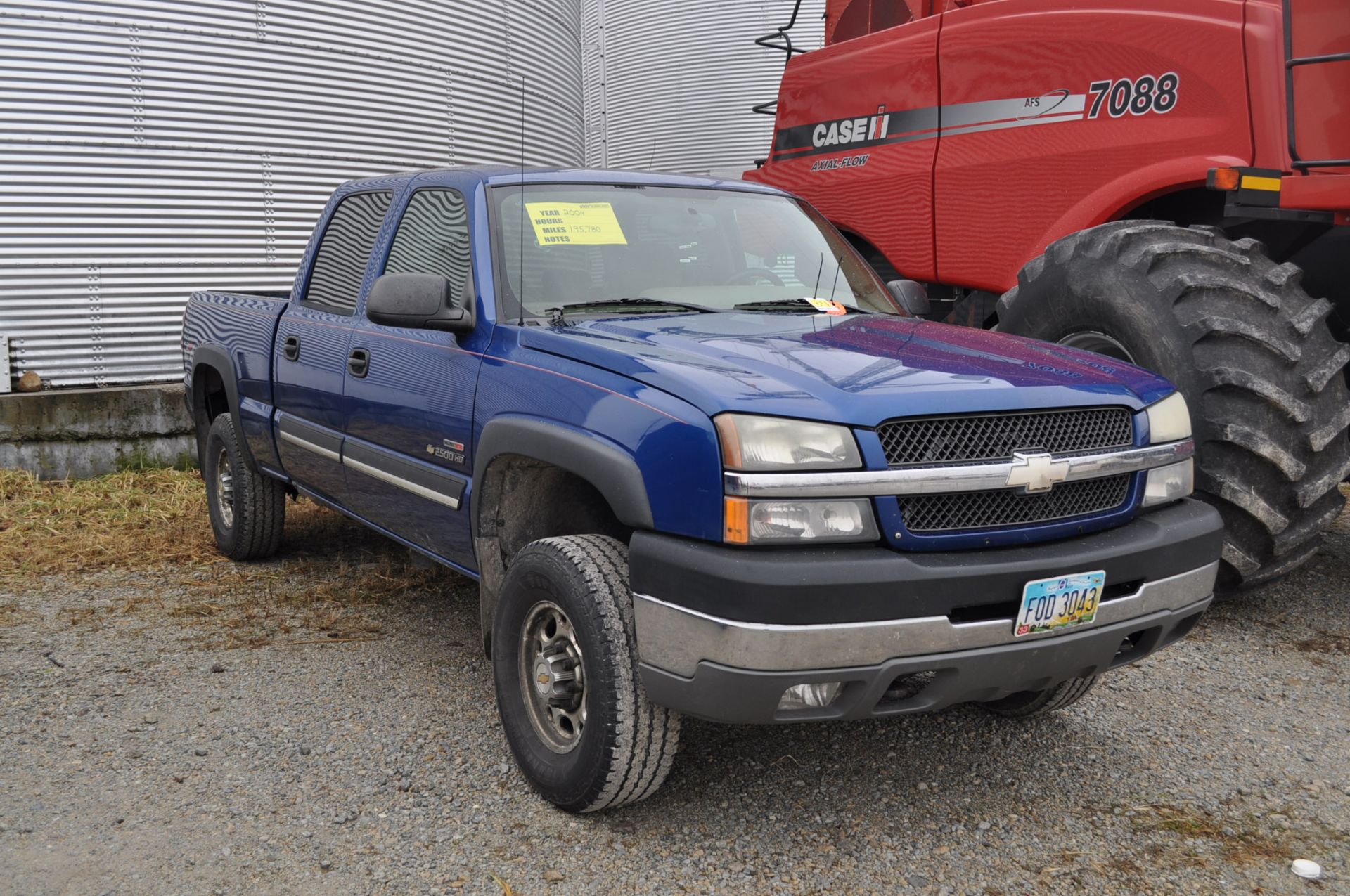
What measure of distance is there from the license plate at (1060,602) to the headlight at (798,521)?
0.42m

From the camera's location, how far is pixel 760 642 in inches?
97.3

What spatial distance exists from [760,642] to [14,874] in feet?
6.47

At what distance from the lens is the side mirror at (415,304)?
3.41 metres

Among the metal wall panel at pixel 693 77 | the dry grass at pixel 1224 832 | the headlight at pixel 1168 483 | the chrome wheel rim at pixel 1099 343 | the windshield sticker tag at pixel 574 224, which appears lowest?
the dry grass at pixel 1224 832

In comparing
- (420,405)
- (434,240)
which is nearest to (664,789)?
(420,405)

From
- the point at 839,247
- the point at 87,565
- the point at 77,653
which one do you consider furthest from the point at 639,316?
the point at 87,565

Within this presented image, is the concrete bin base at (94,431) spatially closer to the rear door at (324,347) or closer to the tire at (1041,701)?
the rear door at (324,347)

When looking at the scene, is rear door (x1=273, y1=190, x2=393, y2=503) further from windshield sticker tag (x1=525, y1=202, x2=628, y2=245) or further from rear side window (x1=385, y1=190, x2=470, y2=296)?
windshield sticker tag (x1=525, y1=202, x2=628, y2=245)

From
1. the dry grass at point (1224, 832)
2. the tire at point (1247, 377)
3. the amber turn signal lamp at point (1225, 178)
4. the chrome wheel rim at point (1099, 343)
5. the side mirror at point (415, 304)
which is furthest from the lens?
the chrome wheel rim at point (1099, 343)

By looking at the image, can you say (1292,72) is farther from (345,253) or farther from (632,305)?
(345,253)

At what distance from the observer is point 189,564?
5.84m

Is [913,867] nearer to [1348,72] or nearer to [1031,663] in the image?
[1031,663]

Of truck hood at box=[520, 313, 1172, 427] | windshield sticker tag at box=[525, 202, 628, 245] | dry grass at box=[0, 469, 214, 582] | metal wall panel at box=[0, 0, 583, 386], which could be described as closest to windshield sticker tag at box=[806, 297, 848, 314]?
truck hood at box=[520, 313, 1172, 427]

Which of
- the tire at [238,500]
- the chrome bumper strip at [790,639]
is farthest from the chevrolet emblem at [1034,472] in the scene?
the tire at [238,500]
